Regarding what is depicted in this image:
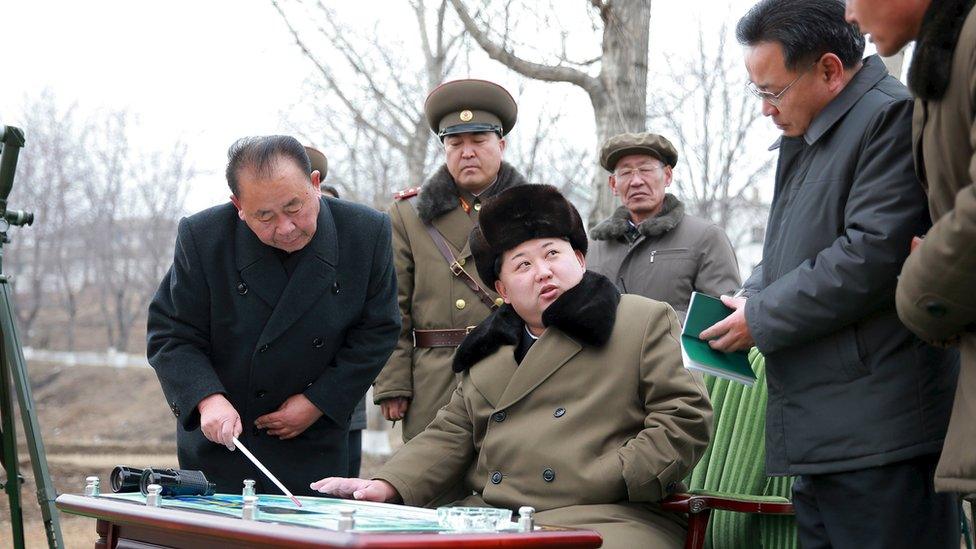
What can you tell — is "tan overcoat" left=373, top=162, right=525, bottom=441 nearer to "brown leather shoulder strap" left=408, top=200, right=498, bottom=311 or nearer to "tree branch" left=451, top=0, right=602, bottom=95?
"brown leather shoulder strap" left=408, top=200, right=498, bottom=311

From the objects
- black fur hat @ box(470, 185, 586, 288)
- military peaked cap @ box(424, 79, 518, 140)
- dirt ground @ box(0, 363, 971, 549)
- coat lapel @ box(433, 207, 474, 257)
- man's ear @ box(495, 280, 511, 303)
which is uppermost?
military peaked cap @ box(424, 79, 518, 140)

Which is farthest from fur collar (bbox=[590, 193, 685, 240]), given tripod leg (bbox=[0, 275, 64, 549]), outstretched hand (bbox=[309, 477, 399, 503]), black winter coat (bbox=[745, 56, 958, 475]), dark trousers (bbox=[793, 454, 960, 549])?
tripod leg (bbox=[0, 275, 64, 549])

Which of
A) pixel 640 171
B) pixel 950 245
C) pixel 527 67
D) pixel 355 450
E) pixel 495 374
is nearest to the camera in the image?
pixel 950 245

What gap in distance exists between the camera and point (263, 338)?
3.85 meters

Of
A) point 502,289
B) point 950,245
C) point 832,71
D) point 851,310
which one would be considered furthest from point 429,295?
point 950,245

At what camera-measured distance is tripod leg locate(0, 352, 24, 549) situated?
4652 millimetres

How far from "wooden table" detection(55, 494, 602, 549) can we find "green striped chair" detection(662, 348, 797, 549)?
1.18 metres

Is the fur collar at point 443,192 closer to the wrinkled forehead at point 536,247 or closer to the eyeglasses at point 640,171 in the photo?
the eyeglasses at point 640,171

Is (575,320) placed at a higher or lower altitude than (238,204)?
lower

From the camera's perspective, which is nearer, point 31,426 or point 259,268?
point 259,268

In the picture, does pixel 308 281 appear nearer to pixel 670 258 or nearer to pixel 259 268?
pixel 259 268

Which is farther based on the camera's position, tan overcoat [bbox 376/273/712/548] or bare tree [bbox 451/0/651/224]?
bare tree [bbox 451/0/651/224]

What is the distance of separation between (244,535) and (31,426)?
8.51 ft

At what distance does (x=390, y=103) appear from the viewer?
1444 centimetres
